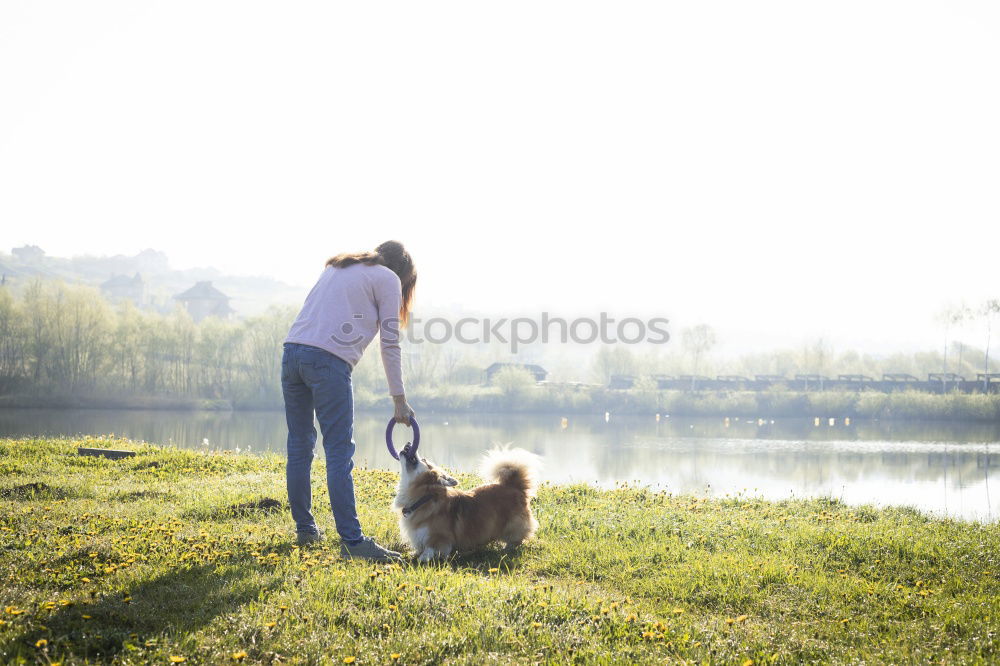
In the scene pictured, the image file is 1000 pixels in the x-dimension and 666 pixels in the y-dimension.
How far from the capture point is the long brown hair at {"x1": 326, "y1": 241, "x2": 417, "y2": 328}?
16.1 feet

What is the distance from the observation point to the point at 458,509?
16.4 feet

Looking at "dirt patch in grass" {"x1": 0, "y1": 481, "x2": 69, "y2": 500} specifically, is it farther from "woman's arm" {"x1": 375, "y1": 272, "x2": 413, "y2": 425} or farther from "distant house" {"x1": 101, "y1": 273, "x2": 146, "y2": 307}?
"distant house" {"x1": 101, "y1": 273, "x2": 146, "y2": 307}

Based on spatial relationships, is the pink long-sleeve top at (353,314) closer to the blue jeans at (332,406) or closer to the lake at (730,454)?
the blue jeans at (332,406)

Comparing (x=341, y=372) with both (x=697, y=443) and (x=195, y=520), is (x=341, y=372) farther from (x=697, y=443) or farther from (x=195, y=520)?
(x=697, y=443)

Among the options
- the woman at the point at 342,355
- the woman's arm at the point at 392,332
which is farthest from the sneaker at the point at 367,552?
the woman's arm at the point at 392,332

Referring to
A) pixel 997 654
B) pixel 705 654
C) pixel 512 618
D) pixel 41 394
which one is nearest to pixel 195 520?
pixel 512 618

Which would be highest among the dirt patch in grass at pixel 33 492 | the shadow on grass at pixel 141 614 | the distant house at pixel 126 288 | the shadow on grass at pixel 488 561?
the distant house at pixel 126 288

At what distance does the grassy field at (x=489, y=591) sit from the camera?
10.1 ft

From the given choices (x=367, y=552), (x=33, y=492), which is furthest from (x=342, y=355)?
(x=33, y=492)

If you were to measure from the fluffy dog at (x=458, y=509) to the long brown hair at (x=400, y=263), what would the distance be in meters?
1.18

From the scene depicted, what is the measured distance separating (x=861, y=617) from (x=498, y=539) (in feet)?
8.53

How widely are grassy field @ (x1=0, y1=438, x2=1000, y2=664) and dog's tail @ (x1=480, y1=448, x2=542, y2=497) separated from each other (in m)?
0.53

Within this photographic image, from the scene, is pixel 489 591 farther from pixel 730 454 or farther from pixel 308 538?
pixel 730 454

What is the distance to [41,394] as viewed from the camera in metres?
44.5
